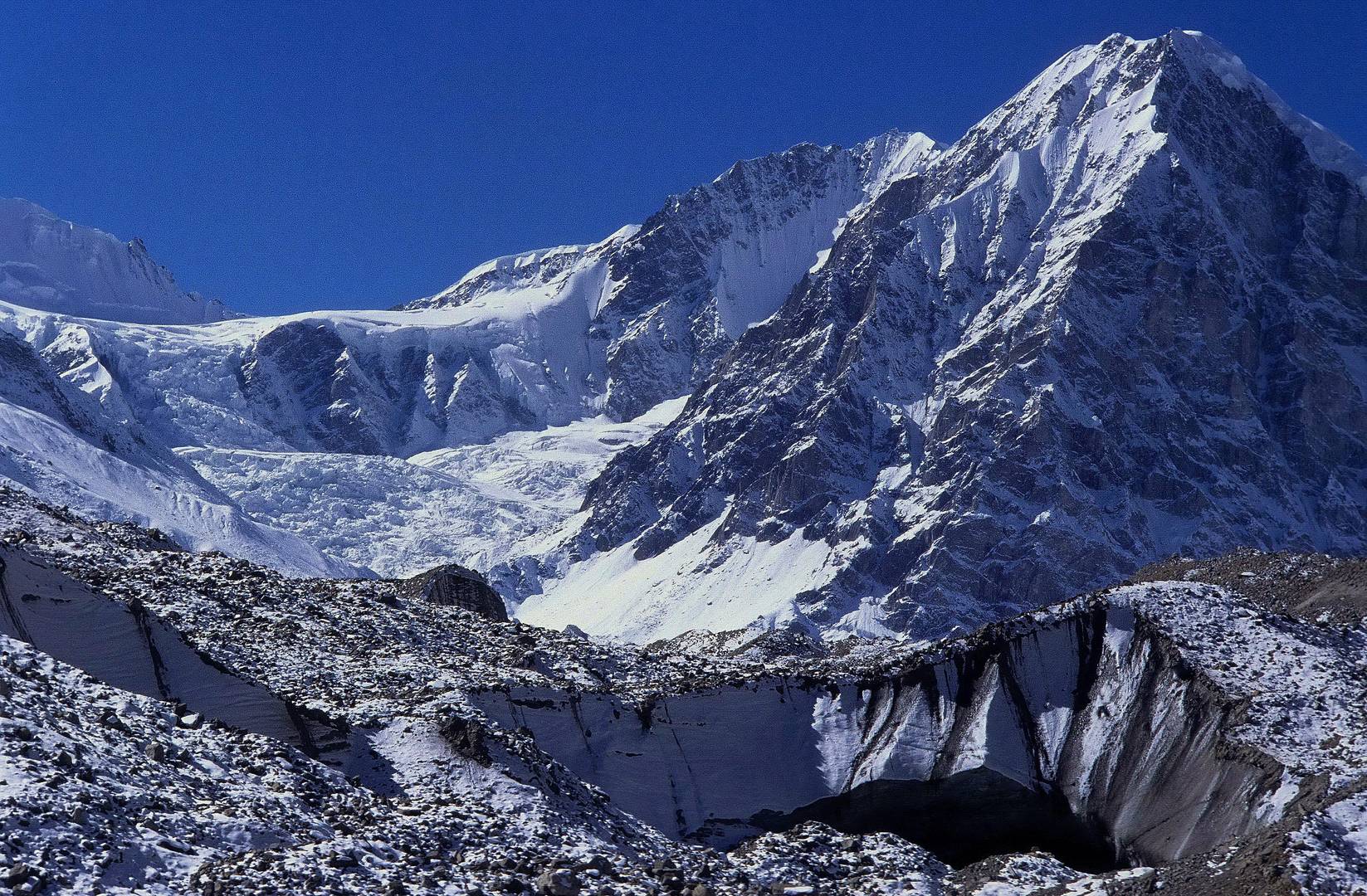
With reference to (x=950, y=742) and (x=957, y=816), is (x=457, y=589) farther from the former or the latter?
(x=957, y=816)

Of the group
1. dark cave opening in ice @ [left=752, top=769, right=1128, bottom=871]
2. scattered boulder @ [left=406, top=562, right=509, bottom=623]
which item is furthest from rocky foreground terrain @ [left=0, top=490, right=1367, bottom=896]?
scattered boulder @ [left=406, top=562, right=509, bottom=623]

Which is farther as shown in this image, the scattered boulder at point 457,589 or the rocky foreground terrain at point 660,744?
the scattered boulder at point 457,589

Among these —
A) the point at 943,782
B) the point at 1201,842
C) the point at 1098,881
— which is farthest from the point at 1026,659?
the point at 1098,881

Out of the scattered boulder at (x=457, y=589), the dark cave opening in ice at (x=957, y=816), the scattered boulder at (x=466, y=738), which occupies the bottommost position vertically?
the dark cave opening in ice at (x=957, y=816)

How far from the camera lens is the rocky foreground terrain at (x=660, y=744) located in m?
28.9

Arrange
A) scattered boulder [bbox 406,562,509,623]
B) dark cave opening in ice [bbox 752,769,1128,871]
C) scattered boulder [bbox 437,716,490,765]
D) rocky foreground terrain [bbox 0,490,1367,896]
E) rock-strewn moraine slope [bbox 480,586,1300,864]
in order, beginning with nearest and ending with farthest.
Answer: rocky foreground terrain [bbox 0,490,1367,896]
scattered boulder [bbox 437,716,490,765]
rock-strewn moraine slope [bbox 480,586,1300,864]
dark cave opening in ice [bbox 752,769,1128,871]
scattered boulder [bbox 406,562,509,623]

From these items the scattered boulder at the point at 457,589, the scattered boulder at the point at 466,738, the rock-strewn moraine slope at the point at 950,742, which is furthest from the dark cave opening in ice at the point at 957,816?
the scattered boulder at the point at 457,589

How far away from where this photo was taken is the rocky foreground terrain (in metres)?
28.9

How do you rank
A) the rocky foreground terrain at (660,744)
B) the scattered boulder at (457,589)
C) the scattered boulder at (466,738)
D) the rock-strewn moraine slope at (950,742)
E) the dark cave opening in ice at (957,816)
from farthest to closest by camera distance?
the scattered boulder at (457,589) < the dark cave opening in ice at (957,816) < the rock-strewn moraine slope at (950,742) < the scattered boulder at (466,738) < the rocky foreground terrain at (660,744)

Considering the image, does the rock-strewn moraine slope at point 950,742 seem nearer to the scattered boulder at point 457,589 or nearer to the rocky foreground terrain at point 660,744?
the rocky foreground terrain at point 660,744

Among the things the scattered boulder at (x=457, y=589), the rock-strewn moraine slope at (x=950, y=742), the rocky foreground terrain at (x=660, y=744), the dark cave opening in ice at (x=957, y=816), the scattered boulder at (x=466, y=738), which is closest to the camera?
the rocky foreground terrain at (x=660, y=744)

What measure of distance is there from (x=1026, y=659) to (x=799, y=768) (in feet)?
23.9

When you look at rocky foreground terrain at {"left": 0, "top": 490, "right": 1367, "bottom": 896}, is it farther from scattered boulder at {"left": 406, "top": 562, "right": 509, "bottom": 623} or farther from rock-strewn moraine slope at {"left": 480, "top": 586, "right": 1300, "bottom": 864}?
scattered boulder at {"left": 406, "top": 562, "right": 509, "bottom": 623}

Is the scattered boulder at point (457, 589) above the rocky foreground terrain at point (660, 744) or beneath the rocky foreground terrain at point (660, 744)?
above
